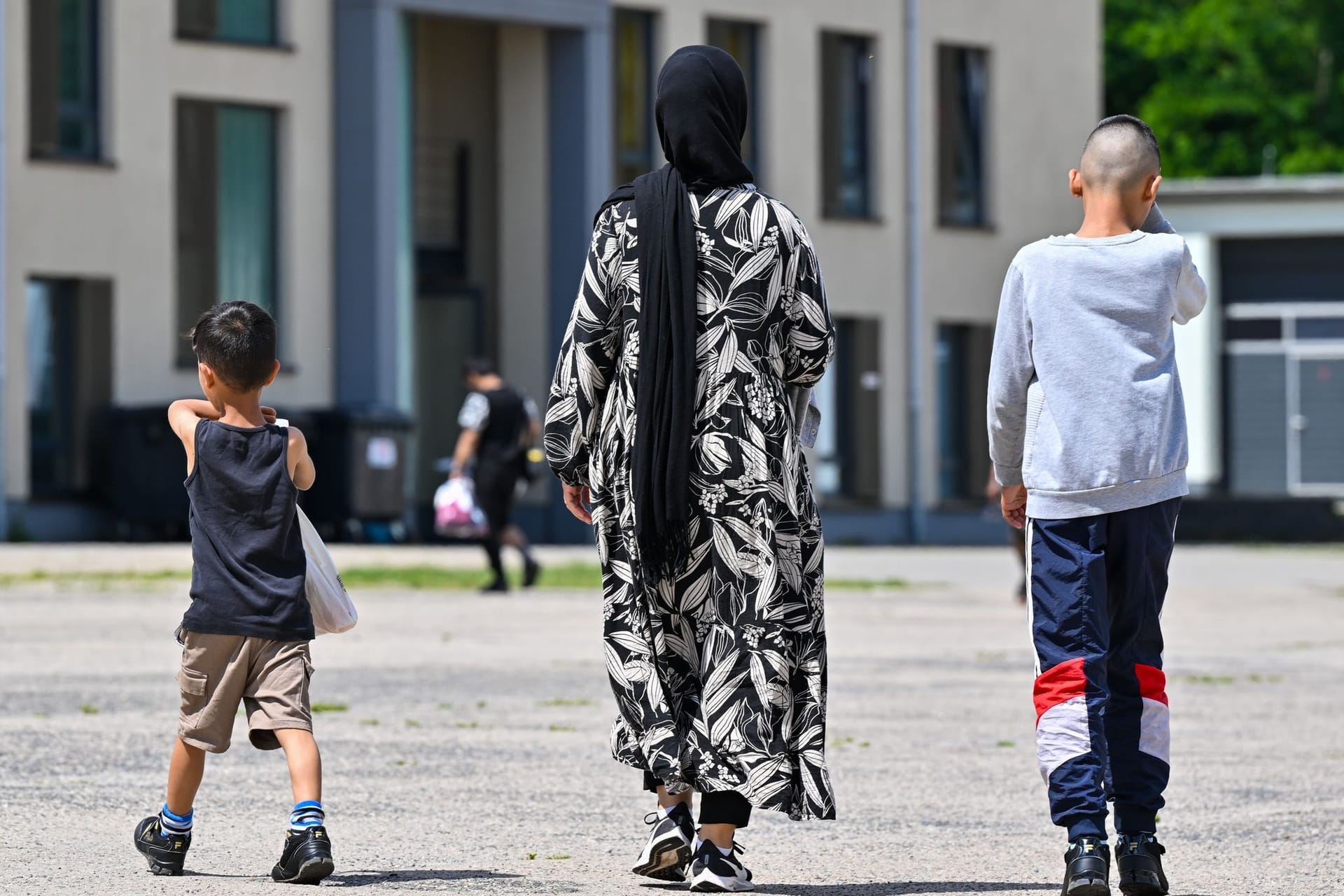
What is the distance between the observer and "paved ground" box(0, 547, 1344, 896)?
6.26 m

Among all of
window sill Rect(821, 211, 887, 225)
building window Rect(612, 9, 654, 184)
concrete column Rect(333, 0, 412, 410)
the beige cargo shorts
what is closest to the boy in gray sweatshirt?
the beige cargo shorts

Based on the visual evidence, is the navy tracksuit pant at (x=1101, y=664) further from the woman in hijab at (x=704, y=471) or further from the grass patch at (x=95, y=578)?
the grass patch at (x=95, y=578)

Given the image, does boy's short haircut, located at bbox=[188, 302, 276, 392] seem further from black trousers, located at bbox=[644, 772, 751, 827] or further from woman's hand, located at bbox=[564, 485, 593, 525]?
black trousers, located at bbox=[644, 772, 751, 827]

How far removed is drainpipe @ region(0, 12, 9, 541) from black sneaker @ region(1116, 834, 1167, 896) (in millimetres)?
22090

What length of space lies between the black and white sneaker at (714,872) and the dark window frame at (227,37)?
77.9ft

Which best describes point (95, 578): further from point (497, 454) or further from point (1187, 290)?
point (1187, 290)

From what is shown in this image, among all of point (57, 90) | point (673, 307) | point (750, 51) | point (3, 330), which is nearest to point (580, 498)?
point (673, 307)

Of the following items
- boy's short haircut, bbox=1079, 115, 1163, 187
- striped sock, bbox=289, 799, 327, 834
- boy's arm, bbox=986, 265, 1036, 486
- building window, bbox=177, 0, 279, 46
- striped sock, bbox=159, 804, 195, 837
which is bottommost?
striped sock, bbox=159, 804, 195, 837

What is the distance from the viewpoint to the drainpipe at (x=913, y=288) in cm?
3594

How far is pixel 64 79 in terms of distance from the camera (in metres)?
27.6

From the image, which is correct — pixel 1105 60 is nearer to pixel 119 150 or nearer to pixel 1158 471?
pixel 119 150

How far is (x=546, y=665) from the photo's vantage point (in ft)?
42.5

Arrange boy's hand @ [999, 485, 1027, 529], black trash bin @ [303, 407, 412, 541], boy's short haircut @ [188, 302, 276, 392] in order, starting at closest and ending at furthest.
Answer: boy's hand @ [999, 485, 1027, 529]
boy's short haircut @ [188, 302, 276, 392]
black trash bin @ [303, 407, 412, 541]

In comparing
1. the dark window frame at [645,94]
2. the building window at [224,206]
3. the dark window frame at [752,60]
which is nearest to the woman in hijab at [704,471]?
the building window at [224,206]
